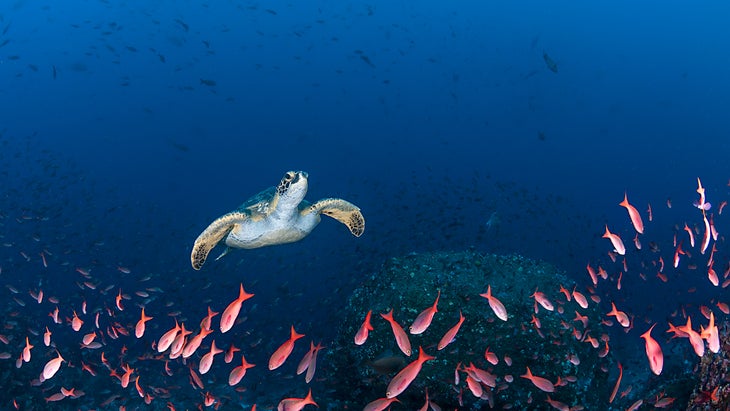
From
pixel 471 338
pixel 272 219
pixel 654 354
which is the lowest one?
pixel 471 338

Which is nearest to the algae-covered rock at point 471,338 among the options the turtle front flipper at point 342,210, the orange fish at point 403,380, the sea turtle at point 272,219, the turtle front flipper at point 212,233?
the turtle front flipper at point 342,210

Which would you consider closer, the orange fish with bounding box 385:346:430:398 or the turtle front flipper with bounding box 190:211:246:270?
the orange fish with bounding box 385:346:430:398

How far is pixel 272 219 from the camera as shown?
821cm

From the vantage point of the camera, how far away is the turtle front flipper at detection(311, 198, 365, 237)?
8414mm

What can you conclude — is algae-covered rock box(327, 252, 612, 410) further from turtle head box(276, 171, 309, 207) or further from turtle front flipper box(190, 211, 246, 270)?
turtle front flipper box(190, 211, 246, 270)

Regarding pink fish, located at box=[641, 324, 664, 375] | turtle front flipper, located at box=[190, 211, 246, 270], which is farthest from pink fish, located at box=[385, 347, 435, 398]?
turtle front flipper, located at box=[190, 211, 246, 270]

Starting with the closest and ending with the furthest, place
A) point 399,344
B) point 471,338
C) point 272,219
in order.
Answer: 1. point 399,344
2. point 471,338
3. point 272,219

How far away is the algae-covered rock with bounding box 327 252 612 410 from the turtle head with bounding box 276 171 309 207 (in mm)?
2257

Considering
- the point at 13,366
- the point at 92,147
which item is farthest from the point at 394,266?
the point at 92,147

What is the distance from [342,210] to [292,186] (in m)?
1.81

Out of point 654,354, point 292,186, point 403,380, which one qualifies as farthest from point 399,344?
point 292,186

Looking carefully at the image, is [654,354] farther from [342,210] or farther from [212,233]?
[212,233]

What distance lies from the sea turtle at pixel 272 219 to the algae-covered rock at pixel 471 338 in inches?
71.6

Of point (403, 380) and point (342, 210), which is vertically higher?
point (403, 380)
